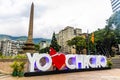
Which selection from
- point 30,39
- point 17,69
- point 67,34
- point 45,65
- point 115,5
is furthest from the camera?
point 67,34

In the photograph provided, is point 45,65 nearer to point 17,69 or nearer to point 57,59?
point 57,59

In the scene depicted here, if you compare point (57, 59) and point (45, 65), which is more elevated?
point (57, 59)

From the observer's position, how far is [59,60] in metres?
16.6

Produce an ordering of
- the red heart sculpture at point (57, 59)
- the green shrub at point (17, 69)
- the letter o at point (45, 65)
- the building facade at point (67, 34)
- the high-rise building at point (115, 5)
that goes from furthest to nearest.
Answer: the building facade at point (67, 34)
the high-rise building at point (115, 5)
the red heart sculpture at point (57, 59)
the letter o at point (45, 65)
the green shrub at point (17, 69)

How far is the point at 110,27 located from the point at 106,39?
12.3 feet

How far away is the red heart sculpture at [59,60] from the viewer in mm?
16331

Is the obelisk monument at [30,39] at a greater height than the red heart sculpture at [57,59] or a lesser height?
greater

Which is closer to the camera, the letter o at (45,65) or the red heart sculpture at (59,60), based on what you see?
the letter o at (45,65)

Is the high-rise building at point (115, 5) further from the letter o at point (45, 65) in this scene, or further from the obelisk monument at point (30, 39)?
the letter o at point (45, 65)

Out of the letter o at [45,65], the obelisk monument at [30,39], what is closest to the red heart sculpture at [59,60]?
the letter o at [45,65]

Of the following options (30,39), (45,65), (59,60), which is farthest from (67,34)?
(45,65)

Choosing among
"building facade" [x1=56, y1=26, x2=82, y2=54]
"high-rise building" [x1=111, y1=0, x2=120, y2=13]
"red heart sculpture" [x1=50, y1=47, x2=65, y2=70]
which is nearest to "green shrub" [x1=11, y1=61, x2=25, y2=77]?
"red heart sculpture" [x1=50, y1=47, x2=65, y2=70]

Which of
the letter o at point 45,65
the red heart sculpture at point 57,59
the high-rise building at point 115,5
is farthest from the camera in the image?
the high-rise building at point 115,5

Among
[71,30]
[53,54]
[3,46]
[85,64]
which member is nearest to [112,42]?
[85,64]
